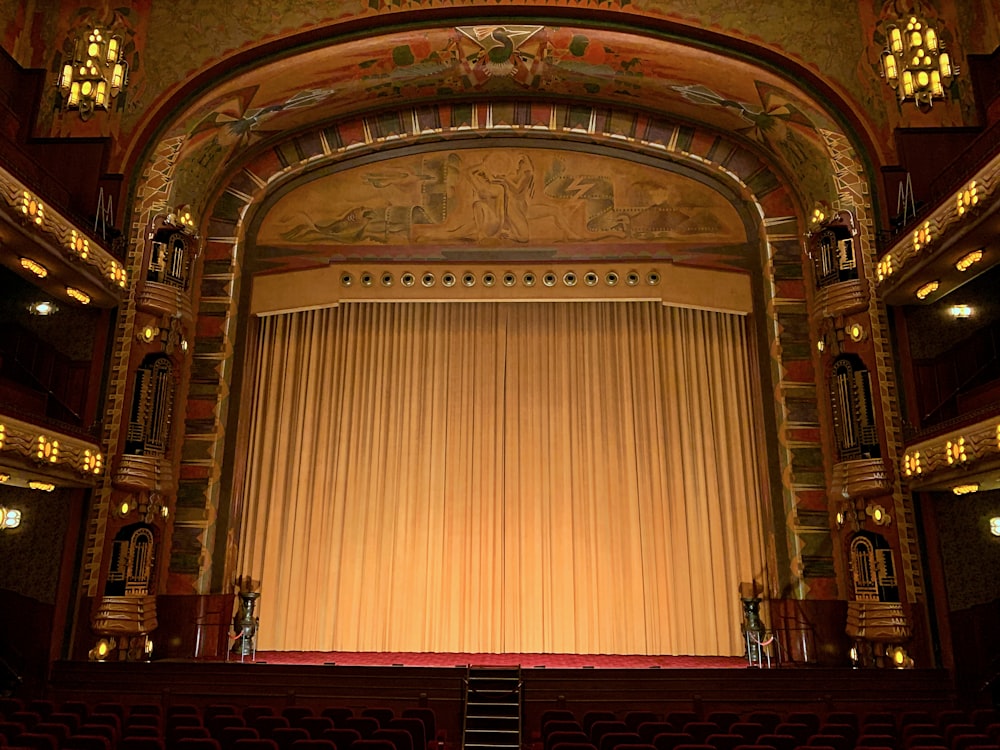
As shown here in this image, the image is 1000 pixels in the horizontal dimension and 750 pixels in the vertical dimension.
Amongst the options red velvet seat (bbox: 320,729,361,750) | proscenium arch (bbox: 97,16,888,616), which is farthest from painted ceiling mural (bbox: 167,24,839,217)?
red velvet seat (bbox: 320,729,361,750)

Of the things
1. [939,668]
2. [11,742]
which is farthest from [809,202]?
[11,742]

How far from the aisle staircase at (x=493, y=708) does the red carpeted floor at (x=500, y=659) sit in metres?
1.81

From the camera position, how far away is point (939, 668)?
9578 mm

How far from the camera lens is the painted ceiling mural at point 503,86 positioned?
39.1ft

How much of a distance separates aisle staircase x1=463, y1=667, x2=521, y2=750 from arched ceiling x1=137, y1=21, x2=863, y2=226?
7993 mm

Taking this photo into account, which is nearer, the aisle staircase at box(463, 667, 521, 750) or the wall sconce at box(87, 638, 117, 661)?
the aisle staircase at box(463, 667, 521, 750)

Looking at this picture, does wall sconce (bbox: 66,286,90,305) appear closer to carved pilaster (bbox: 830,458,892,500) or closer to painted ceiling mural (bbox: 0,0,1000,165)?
painted ceiling mural (bbox: 0,0,1000,165)

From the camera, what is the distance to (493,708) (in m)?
9.27

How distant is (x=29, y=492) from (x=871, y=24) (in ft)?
42.7

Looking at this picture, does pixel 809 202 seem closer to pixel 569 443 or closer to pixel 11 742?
pixel 569 443

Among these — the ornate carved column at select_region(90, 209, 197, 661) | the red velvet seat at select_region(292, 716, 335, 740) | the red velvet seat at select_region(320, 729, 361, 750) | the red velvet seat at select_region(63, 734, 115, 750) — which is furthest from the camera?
the ornate carved column at select_region(90, 209, 197, 661)

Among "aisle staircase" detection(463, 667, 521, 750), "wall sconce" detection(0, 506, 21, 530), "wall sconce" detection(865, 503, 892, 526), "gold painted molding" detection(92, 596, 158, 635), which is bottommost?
"aisle staircase" detection(463, 667, 521, 750)

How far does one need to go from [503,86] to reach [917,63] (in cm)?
603

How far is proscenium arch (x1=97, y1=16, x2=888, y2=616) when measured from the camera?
11836mm
